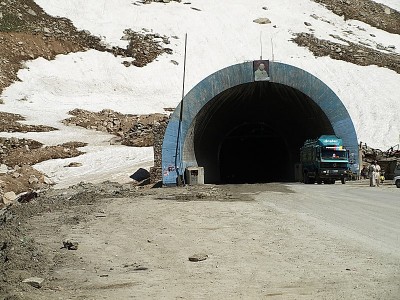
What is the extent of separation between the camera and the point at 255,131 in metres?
41.8

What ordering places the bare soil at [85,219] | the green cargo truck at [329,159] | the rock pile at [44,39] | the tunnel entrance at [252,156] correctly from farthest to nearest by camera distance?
the rock pile at [44,39]
the tunnel entrance at [252,156]
the green cargo truck at [329,159]
the bare soil at [85,219]

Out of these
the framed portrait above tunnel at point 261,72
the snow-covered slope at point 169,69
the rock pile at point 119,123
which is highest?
the snow-covered slope at point 169,69

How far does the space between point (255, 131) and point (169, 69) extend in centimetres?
3225

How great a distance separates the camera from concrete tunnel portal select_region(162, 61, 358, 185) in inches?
1246

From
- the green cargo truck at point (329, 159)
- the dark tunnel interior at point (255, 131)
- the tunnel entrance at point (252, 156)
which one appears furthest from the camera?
the tunnel entrance at point (252, 156)

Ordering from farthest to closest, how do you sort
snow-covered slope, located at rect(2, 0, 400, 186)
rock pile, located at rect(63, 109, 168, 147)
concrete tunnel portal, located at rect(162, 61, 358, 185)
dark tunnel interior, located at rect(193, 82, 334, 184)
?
snow-covered slope, located at rect(2, 0, 400, 186)
rock pile, located at rect(63, 109, 168, 147)
dark tunnel interior, located at rect(193, 82, 334, 184)
concrete tunnel portal, located at rect(162, 61, 358, 185)

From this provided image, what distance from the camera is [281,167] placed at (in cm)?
4378

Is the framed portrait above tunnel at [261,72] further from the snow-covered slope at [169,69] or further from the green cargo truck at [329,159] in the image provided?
the snow-covered slope at [169,69]

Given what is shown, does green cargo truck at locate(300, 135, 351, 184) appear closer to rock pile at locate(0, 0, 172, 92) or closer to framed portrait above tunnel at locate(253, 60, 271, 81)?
framed portrait above tunnel at locate(253, 60, 271, 81)

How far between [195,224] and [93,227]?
8.23ft

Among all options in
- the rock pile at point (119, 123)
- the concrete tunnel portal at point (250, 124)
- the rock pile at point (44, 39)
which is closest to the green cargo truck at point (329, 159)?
the concrete tunnel portal at point (250, 124)

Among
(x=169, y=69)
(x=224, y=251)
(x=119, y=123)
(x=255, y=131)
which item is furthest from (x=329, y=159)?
(x=169, y=69)

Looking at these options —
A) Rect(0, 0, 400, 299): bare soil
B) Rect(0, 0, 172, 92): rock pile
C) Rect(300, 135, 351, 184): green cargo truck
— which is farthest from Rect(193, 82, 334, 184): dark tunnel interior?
Rect(0, 0, 172, 92): rock pile

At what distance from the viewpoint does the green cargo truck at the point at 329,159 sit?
105ft
